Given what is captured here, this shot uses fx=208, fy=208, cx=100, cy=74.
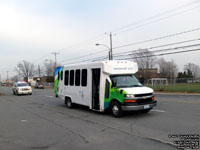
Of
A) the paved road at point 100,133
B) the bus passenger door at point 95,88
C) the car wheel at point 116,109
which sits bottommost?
the paved road at point 100,133

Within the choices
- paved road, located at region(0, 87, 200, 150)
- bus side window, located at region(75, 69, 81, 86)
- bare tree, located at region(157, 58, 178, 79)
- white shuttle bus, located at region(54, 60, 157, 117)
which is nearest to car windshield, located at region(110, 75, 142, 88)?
white shuttle bus, located at region(54, 60, 157, 117)

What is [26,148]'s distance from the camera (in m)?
5.51

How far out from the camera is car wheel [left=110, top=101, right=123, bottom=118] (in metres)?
9.19

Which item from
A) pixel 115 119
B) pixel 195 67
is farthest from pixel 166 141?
pixel 195 67

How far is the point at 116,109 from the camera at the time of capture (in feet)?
30.7

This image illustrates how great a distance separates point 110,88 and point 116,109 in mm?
991

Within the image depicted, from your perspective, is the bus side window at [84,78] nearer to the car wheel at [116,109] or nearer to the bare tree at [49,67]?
the car wheel at [116,109]

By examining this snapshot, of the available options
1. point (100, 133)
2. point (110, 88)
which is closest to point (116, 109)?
point (110, 88)

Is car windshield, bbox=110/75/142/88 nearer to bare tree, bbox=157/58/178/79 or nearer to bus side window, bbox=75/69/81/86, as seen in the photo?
bus side window, bbox=75/69/81/86

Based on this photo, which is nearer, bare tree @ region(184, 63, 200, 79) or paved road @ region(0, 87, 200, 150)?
paved road @ region(0, 87, 200, 150)

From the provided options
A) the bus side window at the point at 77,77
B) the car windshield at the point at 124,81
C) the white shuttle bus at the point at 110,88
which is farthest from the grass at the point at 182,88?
the bus side window at the point at 77,77

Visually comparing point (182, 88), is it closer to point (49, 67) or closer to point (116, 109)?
point (116, 109)

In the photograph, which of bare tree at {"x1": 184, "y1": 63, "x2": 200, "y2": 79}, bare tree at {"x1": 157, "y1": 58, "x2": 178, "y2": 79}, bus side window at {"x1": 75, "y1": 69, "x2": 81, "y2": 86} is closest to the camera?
bus side window at {"x1": 75, "y1": 69, "x2": 81, "y2": 86}

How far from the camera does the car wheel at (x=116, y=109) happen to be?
362 inches
